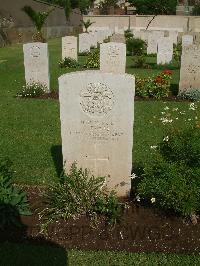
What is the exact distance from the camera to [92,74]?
4.57 meters

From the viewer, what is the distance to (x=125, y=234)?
4.35 m

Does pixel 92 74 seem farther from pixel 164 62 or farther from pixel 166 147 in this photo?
pixel 164 62

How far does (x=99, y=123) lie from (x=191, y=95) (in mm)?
7113

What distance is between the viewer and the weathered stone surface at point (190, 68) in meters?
11.3

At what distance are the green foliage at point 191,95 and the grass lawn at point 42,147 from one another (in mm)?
557

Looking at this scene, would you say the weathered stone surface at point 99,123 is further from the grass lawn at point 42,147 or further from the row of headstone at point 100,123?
the grass lawn at point 42,147

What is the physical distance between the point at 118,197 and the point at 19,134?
358 centimetres

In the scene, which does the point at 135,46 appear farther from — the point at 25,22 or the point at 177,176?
the point at 177,176

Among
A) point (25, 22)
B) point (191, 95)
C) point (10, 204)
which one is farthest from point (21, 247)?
point (25, 22)

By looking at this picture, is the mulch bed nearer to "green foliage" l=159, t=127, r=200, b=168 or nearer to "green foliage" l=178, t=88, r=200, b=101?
"green foliage" l=159, t=127, r=200, b=168

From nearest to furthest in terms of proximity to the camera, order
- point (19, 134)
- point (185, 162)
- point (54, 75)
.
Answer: point (185, 162)
point (19, 134)
point (54, 75)

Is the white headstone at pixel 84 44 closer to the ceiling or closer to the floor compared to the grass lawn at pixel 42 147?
closer to the ceiling

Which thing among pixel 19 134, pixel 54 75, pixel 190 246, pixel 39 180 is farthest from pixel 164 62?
pixel 190 246

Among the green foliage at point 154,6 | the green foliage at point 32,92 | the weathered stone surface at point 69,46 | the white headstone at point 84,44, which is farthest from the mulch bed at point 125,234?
the green foliage at point 154,6
